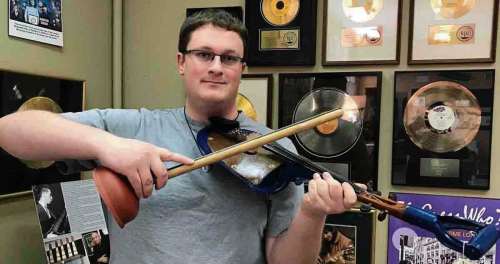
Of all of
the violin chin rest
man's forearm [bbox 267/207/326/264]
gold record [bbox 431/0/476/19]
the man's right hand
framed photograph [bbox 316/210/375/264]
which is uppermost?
gold record [bbox 431/0/476/19]

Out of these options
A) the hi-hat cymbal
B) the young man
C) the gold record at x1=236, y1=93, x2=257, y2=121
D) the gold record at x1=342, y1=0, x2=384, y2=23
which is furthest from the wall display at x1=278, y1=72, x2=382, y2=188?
the young man

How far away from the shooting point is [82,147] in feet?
2.67

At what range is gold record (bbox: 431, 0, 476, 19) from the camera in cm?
162

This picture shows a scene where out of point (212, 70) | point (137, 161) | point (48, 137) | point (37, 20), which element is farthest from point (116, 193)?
point (37, 20)

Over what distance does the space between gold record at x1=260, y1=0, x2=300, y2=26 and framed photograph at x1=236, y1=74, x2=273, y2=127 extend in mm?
225

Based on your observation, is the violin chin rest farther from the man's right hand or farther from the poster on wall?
the poster on wall

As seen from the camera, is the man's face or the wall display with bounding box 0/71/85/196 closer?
the man's face

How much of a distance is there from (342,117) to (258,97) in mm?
352

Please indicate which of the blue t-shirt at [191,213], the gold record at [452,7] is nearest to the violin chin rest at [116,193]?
the blue t-shirt at [191,213]

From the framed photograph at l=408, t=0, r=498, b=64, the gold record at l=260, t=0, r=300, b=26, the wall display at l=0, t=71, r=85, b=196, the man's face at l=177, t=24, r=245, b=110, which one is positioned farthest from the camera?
the gold record at l=260, t=0, r=300, b=26

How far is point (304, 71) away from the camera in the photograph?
182cm

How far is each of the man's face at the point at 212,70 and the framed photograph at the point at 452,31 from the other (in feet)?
3.00

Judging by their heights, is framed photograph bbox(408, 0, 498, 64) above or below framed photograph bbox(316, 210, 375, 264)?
above

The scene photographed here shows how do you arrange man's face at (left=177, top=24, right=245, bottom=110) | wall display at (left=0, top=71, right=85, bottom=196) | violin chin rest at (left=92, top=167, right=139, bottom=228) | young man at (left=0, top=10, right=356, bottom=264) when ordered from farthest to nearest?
wall display at (left=0, top=71, right=85, bottom=196) < man's face at (left=177, top=24, right=245, bottom=110) < young man at (left=0, top=10, right=356, bottom=264) < violin chin rest at (left=92, top=167, right=139, bottom=228)
